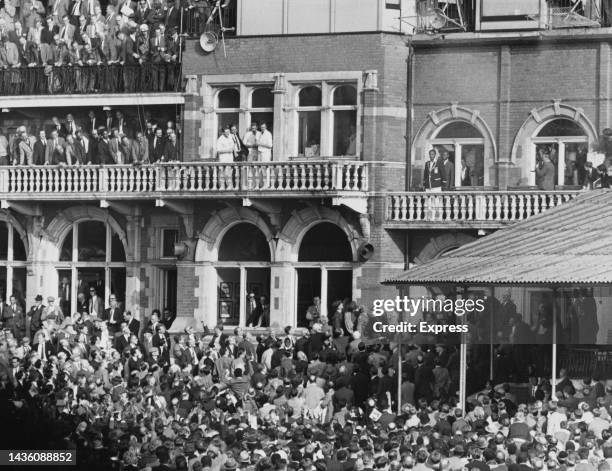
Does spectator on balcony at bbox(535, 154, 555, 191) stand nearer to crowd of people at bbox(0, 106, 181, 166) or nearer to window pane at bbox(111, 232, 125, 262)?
crowd of people at bbox(0, 106, 181, 166)

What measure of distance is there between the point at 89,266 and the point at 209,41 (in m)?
7.64

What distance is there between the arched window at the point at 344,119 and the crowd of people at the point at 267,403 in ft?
14.8

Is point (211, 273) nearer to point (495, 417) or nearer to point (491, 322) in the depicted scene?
point (491, 322)

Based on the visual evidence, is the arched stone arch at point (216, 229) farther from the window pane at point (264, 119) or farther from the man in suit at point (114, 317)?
the man in suit at point (114, 317)

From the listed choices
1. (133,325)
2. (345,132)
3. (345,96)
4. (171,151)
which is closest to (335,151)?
(345,132)

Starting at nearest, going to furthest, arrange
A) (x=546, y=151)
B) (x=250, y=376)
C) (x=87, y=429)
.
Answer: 1. (x=87, y=429)
2. (x=250, y=376)
3. (x=546, y=151)

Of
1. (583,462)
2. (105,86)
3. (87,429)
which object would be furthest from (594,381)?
(105,86)

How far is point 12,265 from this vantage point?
64.8 m

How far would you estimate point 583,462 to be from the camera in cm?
3912

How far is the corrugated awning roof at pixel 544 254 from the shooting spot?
45562mm

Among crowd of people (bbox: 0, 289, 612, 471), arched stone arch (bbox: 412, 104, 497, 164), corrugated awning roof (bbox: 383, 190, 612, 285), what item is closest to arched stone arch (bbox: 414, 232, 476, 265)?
arched stone arch (bbox: 412, 104, 497, 164)

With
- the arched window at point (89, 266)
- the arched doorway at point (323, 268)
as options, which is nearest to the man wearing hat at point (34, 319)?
the arched window at point (89, 266)

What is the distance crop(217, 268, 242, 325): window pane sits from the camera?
61438mm

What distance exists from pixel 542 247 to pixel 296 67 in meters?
14.3
